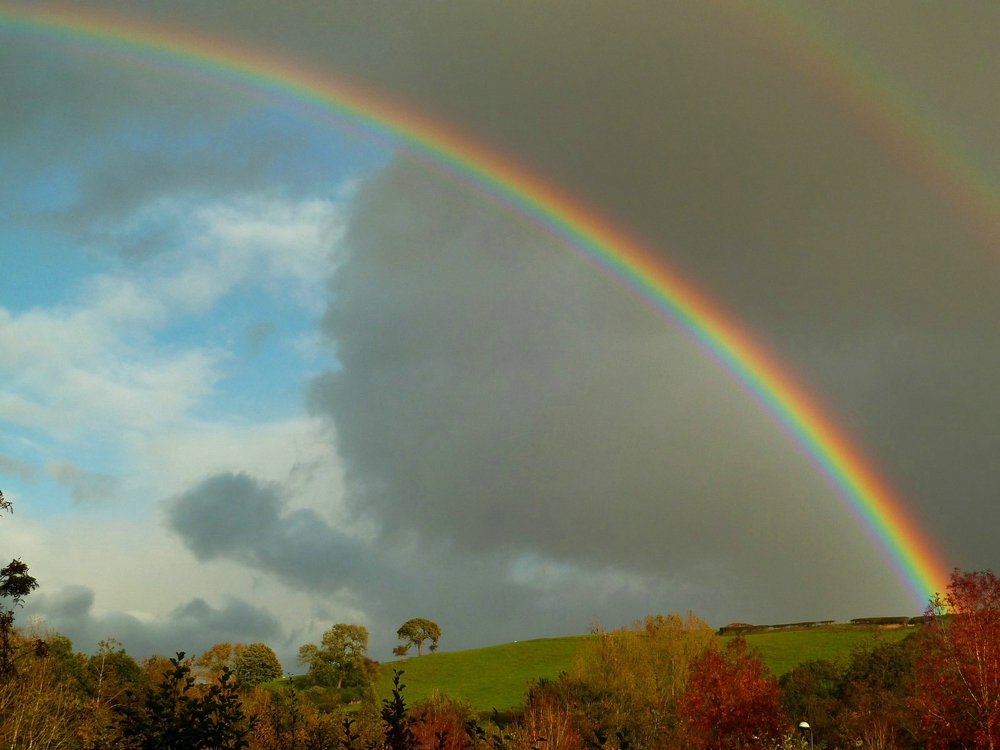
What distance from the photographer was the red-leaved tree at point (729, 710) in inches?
2388

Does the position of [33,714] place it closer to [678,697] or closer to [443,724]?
[443,724]

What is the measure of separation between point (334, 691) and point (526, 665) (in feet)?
106

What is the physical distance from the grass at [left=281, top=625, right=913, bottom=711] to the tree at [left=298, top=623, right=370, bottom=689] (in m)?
3.11

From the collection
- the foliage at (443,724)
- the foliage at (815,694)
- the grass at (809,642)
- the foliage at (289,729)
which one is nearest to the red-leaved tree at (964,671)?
the foliage at (815,694)

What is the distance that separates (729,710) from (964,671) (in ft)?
58.7

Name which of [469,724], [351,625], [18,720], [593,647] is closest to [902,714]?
[593,647]

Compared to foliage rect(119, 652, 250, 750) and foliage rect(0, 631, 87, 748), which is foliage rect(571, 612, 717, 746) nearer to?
foliage rect(0, 631, 87, 748)

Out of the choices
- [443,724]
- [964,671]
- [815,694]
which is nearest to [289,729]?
[443,724]

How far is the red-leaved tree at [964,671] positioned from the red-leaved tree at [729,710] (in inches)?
478

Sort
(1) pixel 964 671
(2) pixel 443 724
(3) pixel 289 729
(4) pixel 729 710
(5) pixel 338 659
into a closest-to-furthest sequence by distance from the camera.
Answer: (3) pixel 289 729, (2) pixel 443 724, (1) pixel 964 671, (4) pixel 729 710, (5) pixel 338 659

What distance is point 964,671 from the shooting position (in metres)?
47.7

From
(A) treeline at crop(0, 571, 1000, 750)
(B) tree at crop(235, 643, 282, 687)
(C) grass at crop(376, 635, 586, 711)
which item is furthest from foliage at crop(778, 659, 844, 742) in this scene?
(B) tree at crop(235, 643, 282, 687)

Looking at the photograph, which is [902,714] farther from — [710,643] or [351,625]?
[351,625]

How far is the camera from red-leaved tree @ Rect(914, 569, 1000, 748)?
151ft
